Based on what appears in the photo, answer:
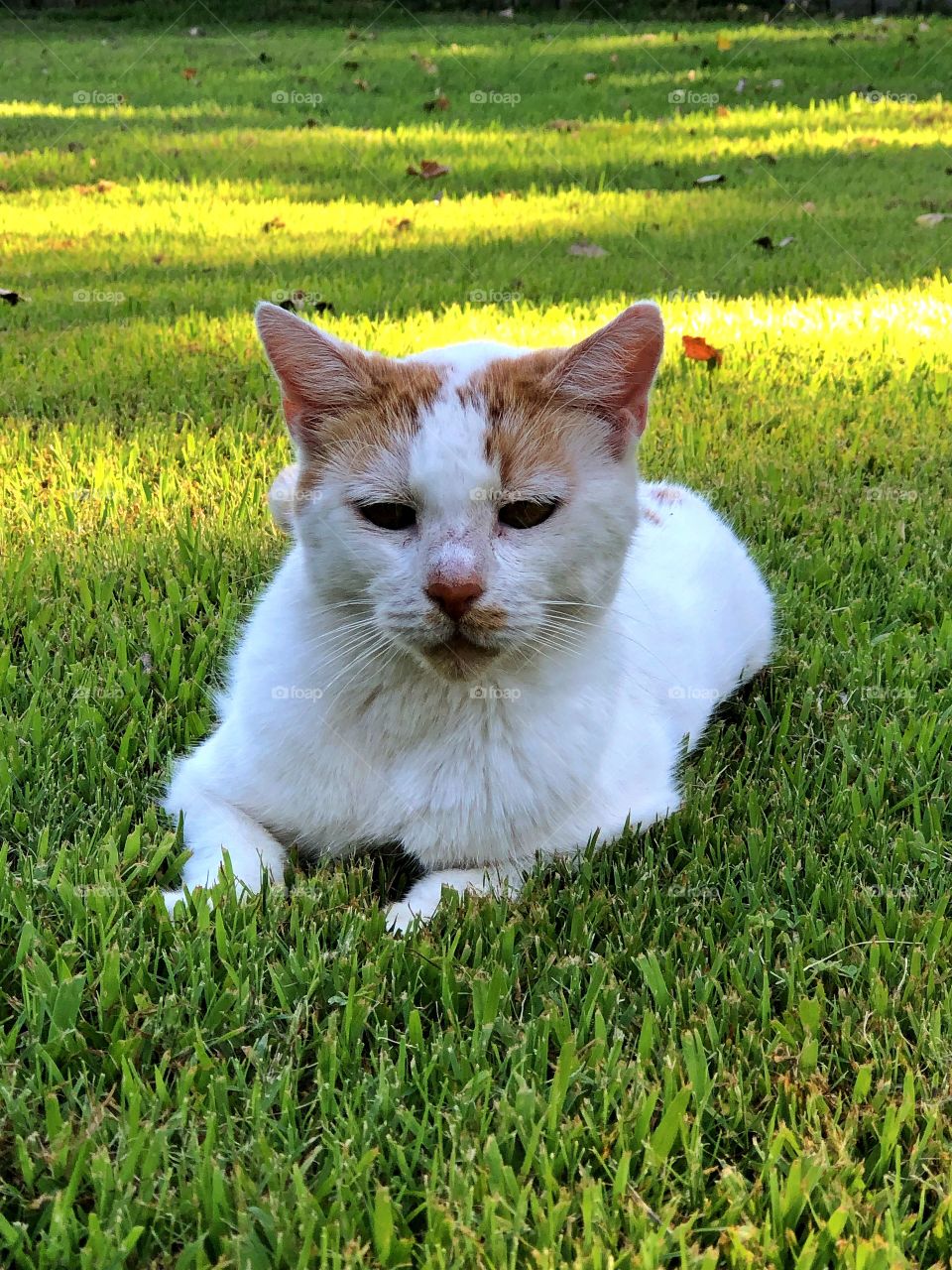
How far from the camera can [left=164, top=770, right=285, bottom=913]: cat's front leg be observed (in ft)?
6.28

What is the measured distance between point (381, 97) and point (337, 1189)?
10.7 meters

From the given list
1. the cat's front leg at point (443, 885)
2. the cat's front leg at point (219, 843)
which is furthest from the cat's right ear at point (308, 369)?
the cat's front leg at point (443, 885)

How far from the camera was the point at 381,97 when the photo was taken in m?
10.4

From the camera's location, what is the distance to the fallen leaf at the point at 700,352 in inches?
185

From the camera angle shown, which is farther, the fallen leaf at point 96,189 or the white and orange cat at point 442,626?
the fallen leaf at point 96,189

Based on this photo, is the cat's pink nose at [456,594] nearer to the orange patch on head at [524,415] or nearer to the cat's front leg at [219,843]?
the orange patch on head at [524,415]

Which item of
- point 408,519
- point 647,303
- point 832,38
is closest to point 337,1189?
point 408,519

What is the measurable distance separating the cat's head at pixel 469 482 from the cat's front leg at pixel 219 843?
422 mm

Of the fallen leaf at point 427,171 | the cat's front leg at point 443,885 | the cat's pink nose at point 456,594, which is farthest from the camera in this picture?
the fallen leaf at point 427,171

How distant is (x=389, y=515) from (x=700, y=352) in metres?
3.12

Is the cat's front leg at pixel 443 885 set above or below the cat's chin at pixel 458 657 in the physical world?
below

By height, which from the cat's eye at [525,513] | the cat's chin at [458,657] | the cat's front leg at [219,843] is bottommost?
the cat's front leg at [219,843]

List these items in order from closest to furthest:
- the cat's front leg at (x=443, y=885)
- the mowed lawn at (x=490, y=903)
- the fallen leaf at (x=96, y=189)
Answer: the mowed lawn at (x=490, y=903) < the cat's front leg at (x=443, y=885) < the fallen leaf at (x=96, y=189)

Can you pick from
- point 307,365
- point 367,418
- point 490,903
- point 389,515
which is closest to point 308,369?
point 307,365
